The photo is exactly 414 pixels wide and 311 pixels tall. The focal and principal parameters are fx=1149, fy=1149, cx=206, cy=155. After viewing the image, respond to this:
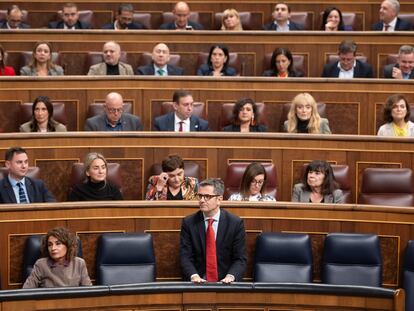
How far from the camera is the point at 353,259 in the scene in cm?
434

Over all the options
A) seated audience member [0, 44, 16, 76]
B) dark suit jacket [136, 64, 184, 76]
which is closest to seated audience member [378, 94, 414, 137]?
dark suit jacket [136, 64, 184, 76]

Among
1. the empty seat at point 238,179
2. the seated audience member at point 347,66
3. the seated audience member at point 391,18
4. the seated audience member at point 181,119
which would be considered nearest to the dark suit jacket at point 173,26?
the seated audience member at point 347,66

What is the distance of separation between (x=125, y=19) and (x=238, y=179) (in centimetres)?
186

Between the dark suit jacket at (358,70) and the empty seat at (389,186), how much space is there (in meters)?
1.16

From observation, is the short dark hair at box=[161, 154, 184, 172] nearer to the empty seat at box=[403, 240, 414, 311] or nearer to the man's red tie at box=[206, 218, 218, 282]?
the man's red tie at box=[206, 218, 218, 282]

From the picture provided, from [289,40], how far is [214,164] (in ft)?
4.49

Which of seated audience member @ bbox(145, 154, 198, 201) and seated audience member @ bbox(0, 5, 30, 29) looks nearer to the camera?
seated audience member @ bbox(145, 154, 198, 201)

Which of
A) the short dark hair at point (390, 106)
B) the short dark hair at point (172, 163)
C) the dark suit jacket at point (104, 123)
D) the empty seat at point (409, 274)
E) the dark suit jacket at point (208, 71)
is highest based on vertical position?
the dark suit jacket at point (208, 71)

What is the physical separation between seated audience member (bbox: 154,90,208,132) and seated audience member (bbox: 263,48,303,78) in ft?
2.06

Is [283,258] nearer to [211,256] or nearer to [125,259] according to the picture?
[211,256]

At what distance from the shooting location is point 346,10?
674cm

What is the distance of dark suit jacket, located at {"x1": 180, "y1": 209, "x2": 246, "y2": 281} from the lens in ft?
14.1

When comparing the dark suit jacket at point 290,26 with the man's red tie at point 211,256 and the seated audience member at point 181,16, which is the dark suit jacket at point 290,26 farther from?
the man's red tie at point 211,256

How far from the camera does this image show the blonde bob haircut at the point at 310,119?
5.27m
